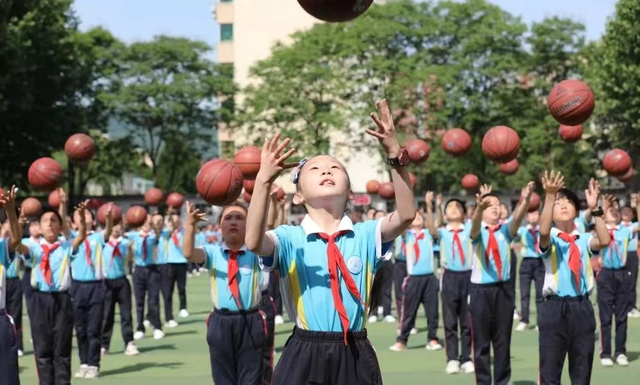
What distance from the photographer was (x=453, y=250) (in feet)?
45.1

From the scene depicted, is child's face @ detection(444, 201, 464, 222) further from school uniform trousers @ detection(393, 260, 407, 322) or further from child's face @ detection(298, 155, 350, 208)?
child's face @ detection(298, 155, 350, 208)

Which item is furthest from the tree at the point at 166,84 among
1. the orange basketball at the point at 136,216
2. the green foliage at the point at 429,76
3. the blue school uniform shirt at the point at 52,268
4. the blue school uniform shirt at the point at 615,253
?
the blue school uniform shirt at the point at 52,268

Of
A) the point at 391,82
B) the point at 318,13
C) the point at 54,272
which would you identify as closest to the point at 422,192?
the point at 391,82

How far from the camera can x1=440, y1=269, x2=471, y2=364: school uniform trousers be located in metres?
13.1

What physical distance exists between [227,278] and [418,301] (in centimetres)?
657

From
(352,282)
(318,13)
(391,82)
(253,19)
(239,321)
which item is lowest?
(239,321)

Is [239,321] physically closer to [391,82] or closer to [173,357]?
[173,357]

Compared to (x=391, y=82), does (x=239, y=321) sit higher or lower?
lower

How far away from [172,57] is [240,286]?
44.3 m

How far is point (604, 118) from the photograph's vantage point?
44.9 meters

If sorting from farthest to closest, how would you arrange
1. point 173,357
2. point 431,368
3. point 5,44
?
point 5,44 < point 173,357 < point 431,368

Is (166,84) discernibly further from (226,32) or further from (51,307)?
(51,307)

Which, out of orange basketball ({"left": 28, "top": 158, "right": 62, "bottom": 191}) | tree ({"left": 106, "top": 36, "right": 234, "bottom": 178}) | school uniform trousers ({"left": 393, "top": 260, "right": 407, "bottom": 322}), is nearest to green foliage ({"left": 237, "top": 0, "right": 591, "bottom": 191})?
tree ({"left": 106, "top": 36, "right": 234, "bottom": 178})

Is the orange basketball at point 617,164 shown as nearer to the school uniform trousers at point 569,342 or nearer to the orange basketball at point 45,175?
the school uniform trousers at point 569,342
